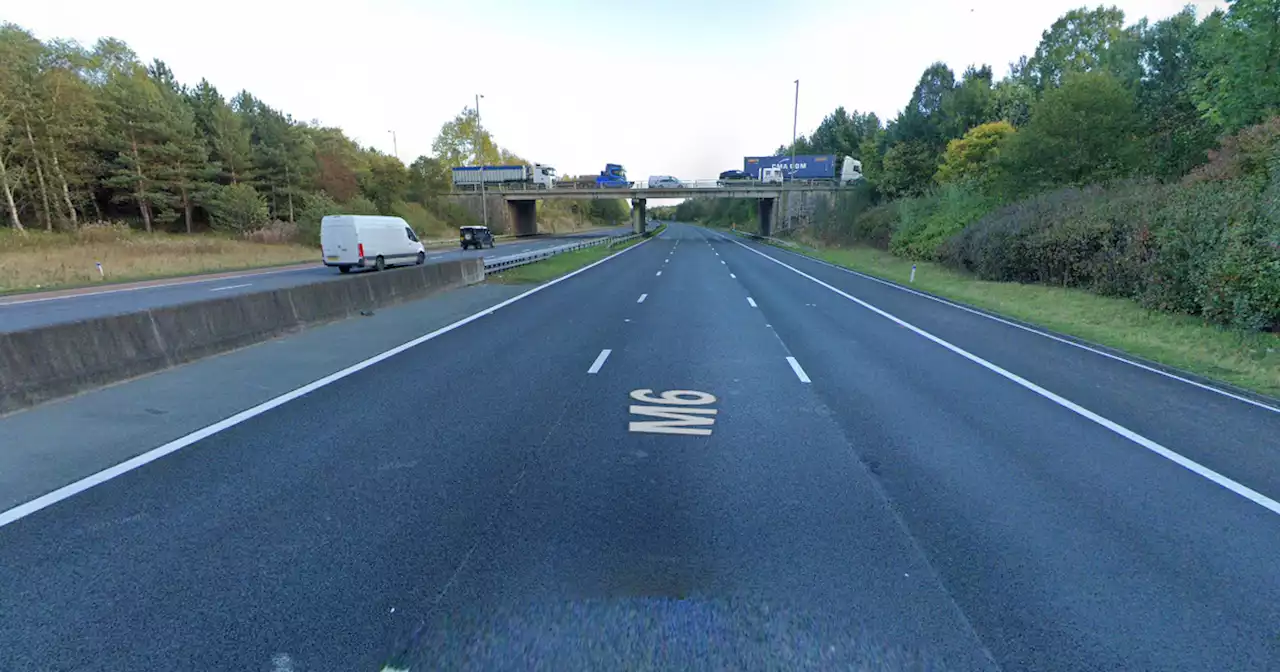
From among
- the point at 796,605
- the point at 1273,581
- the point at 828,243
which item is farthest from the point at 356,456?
the point at 828,243

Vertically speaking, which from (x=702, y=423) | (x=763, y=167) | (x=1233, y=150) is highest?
(x=763, y=167)

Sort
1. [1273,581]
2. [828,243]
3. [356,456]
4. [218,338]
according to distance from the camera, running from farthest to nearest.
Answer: [828,243], [218,338], [356,456], [1273,581]

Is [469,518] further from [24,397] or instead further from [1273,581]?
[24,397]

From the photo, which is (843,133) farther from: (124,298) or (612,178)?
(124,298)

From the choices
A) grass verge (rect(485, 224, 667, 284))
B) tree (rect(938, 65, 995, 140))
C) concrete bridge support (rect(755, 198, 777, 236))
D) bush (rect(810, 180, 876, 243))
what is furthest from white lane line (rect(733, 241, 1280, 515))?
A: concrete bridge support (rect(755, 198, 777, 236))

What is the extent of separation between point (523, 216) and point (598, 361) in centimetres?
7281

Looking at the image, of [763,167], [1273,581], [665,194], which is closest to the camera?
[1273,581]

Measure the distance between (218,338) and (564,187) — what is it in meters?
64.4

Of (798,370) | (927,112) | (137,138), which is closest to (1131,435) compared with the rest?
(798,370)

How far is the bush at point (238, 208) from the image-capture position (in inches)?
1706

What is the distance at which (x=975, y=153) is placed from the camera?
38.4 metres

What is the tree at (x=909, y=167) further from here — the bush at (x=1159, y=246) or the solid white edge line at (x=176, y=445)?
the solid white edge line at (x=176, y=445)

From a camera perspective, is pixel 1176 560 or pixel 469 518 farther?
pixel 469 518

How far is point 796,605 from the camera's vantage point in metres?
3.15
